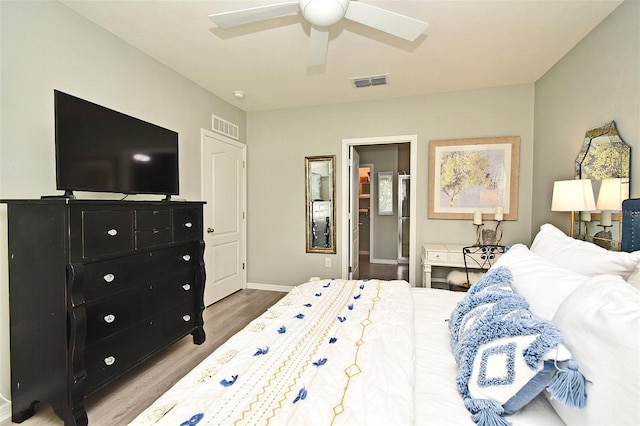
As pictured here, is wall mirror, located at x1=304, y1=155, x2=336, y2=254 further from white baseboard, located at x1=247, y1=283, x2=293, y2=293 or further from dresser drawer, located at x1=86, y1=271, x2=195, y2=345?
dresser drawer, located at x1=86, y1=271, x2=195, y2=345

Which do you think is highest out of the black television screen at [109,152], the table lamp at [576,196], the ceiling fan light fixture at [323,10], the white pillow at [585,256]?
the ceiling fan light fixture at [323,10]

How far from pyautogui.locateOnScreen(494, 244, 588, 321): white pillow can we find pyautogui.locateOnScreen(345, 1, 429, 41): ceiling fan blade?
141cm

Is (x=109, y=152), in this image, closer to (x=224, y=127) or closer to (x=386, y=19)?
(x=224, y=127)

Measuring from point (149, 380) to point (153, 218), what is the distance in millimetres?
1157

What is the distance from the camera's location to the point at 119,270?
1819mm

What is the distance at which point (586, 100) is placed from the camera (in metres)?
2.24

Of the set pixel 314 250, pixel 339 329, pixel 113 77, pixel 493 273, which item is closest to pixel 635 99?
pixel 493 273

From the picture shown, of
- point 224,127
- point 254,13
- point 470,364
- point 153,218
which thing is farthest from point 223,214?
point 470,364

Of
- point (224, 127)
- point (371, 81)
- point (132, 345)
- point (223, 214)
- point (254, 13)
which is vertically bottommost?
point (132, 345)

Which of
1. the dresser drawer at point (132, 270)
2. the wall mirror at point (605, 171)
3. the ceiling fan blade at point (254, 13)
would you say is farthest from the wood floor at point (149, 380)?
the wall mirror at point (605, 171)

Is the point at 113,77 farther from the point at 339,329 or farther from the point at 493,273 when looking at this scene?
the point at 493,273

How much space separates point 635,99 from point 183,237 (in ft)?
10.8

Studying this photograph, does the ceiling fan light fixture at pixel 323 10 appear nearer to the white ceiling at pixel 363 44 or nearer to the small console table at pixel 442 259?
the white ceiling at pixel 363 44

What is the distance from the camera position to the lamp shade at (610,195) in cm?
183
